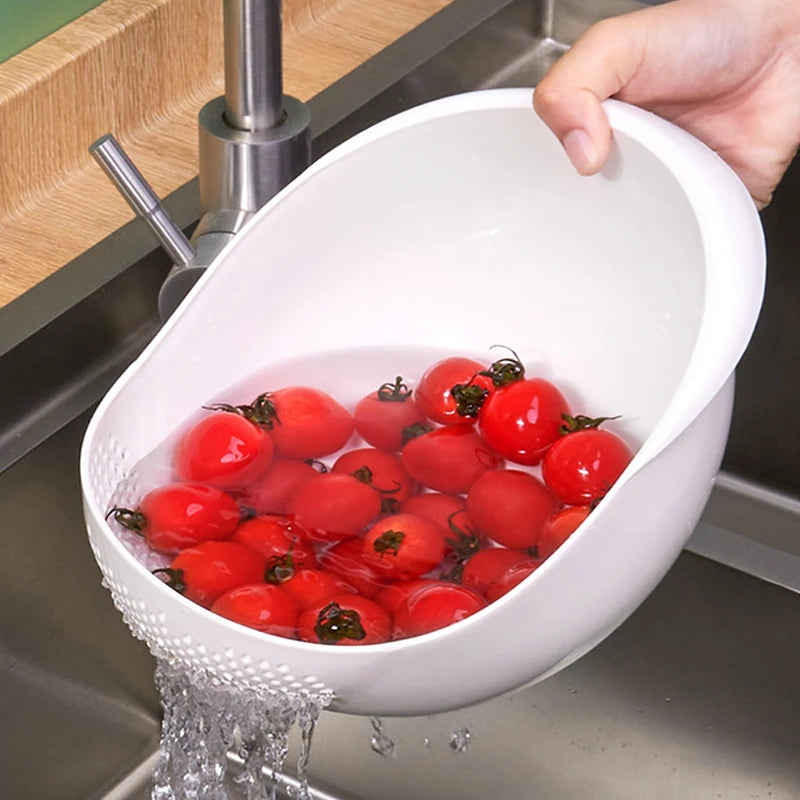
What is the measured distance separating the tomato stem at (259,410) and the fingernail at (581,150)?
0.50 ft

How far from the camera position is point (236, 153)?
65 cm

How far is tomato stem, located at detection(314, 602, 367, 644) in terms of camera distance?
465mm

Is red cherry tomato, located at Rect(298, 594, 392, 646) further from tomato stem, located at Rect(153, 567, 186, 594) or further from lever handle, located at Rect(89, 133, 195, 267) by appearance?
lever handle, located at Rect(89, 133, 195, 267)

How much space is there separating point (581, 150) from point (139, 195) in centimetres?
20

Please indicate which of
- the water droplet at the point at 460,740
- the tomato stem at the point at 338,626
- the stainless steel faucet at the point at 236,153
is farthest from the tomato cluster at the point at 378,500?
the water droplet at the point at 460,740

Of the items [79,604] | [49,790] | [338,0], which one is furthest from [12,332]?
[338,0]

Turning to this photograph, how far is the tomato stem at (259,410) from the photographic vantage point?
559 mm

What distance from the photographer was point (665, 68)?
26.4 inches

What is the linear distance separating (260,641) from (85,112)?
0.45m

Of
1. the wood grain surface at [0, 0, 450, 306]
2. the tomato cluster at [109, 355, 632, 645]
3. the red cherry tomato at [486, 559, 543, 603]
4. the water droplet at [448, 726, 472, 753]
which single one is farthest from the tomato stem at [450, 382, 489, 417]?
the water droplet at [448, 726, 472, 753]

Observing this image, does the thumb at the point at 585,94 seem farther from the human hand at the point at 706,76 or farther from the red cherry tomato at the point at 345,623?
the red cherry tomato at the point at 345,623

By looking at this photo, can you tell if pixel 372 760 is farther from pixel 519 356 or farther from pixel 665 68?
pixel 665 68

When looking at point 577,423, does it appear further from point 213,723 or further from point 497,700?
point 497,700

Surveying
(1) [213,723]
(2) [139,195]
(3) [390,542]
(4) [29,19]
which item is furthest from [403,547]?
(4) [29,19]
